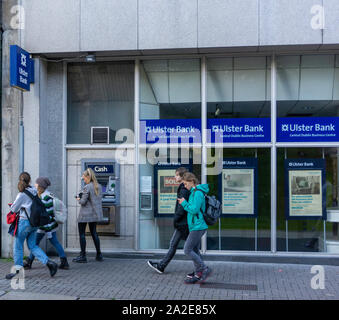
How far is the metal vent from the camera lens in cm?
884

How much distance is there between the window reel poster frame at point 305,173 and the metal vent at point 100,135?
373cm

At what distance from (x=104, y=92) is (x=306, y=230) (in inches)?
199

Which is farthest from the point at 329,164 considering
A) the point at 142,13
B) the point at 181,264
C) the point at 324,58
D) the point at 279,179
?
the point at 142,13

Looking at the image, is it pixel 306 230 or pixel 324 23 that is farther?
pixel 306 230

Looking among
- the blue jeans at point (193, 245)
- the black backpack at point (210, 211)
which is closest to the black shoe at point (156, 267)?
the blue jeans at point (193, 245)

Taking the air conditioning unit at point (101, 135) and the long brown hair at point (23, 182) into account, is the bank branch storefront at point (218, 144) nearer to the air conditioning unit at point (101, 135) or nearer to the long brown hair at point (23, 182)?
the air conditioning unit at point (101, 135)

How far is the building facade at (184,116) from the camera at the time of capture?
8.12 metres

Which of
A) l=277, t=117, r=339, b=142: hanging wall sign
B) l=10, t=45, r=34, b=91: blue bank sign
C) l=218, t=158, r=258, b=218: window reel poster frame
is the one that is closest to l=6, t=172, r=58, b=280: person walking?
l=10, t=45, r=34, b=91: blue bank sign

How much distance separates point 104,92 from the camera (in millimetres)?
8945

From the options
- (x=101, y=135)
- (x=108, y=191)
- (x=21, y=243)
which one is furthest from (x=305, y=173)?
(x=21, y=243)

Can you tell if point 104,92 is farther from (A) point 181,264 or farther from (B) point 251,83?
(A) point 181,264

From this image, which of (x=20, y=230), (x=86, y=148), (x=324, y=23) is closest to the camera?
(x=20, y=230)

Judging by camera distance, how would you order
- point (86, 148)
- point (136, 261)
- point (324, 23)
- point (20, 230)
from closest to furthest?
point (20, 230)
point (324, 23)
point (136, 261)
point (86, 148)

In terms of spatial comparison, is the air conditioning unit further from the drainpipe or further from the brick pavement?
the brick pavement
